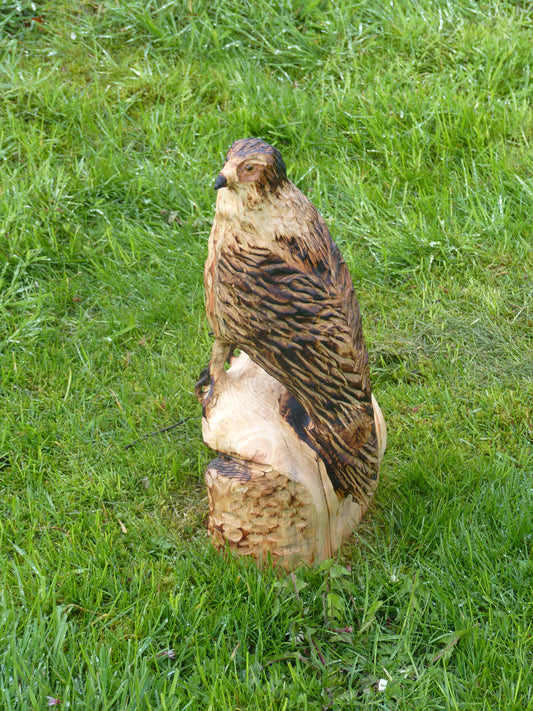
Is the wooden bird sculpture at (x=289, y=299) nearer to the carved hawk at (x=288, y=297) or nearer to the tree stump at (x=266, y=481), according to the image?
the carved hawk at (x=288, y=297)

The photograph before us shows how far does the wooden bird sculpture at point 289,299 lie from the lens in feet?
7.30

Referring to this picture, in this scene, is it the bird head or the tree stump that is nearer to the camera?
the bird head

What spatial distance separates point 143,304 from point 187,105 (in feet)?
5.26

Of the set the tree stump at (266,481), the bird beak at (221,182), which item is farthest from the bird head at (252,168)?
the tree stump at (266,481)

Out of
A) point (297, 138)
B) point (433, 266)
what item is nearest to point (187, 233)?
point (297, 138)

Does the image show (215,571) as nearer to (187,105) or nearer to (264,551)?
(264,551)

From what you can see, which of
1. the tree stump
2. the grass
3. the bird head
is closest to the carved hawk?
the bird head

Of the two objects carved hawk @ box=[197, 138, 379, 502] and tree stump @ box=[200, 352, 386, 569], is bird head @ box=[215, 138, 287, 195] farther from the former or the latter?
tree stump @ box=[200, 352, 386, 569]

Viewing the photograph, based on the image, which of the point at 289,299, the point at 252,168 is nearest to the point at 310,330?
the point at 289,299

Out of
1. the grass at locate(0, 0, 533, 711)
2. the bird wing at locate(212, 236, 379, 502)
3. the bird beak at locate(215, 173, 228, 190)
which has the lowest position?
the grass at locate(0, 0, 533, 711)

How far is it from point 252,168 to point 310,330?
48 centimetres

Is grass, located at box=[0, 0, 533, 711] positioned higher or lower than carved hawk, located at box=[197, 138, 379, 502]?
lower

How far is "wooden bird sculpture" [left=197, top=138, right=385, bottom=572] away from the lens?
2227 millimetres

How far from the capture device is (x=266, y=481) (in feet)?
8.14
